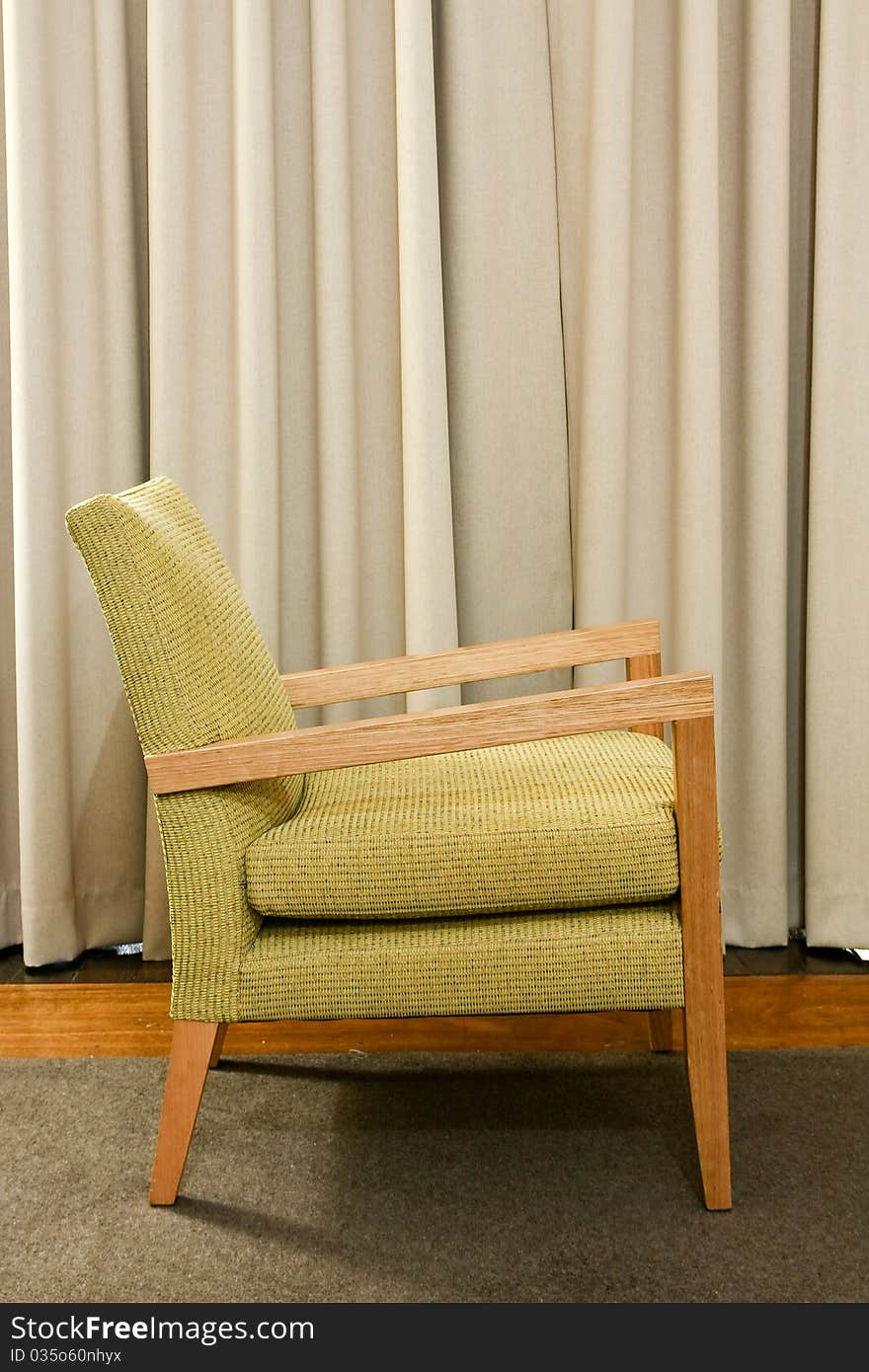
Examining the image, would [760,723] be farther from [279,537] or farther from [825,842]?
[279,537]

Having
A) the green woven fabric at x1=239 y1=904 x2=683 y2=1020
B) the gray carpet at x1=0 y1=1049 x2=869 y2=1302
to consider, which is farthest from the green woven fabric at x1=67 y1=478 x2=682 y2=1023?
the gray carpet at x1=0 y1=1049 x2=869 y2=1302

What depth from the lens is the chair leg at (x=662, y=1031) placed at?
70.4 inches

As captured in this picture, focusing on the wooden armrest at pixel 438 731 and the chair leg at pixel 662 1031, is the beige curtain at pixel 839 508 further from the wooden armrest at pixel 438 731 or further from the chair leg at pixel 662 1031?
the wooden armrest at pixel 438 731

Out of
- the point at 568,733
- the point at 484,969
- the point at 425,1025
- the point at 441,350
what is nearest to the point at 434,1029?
the point at 425,1025

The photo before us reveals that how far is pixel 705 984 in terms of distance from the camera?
1371 millimetres

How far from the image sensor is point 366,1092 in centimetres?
170

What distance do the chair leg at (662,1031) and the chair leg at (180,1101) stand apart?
2.35ft

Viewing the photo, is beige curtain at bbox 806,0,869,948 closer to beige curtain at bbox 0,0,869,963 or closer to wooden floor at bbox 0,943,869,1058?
beige curtain at bbox 0,0,869,963

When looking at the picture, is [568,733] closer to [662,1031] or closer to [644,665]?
[644,665]

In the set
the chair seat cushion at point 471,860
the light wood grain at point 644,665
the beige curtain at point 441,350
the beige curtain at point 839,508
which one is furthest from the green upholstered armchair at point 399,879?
the beige curtain at point 839,508

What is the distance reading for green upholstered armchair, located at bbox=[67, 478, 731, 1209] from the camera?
1354 mm
